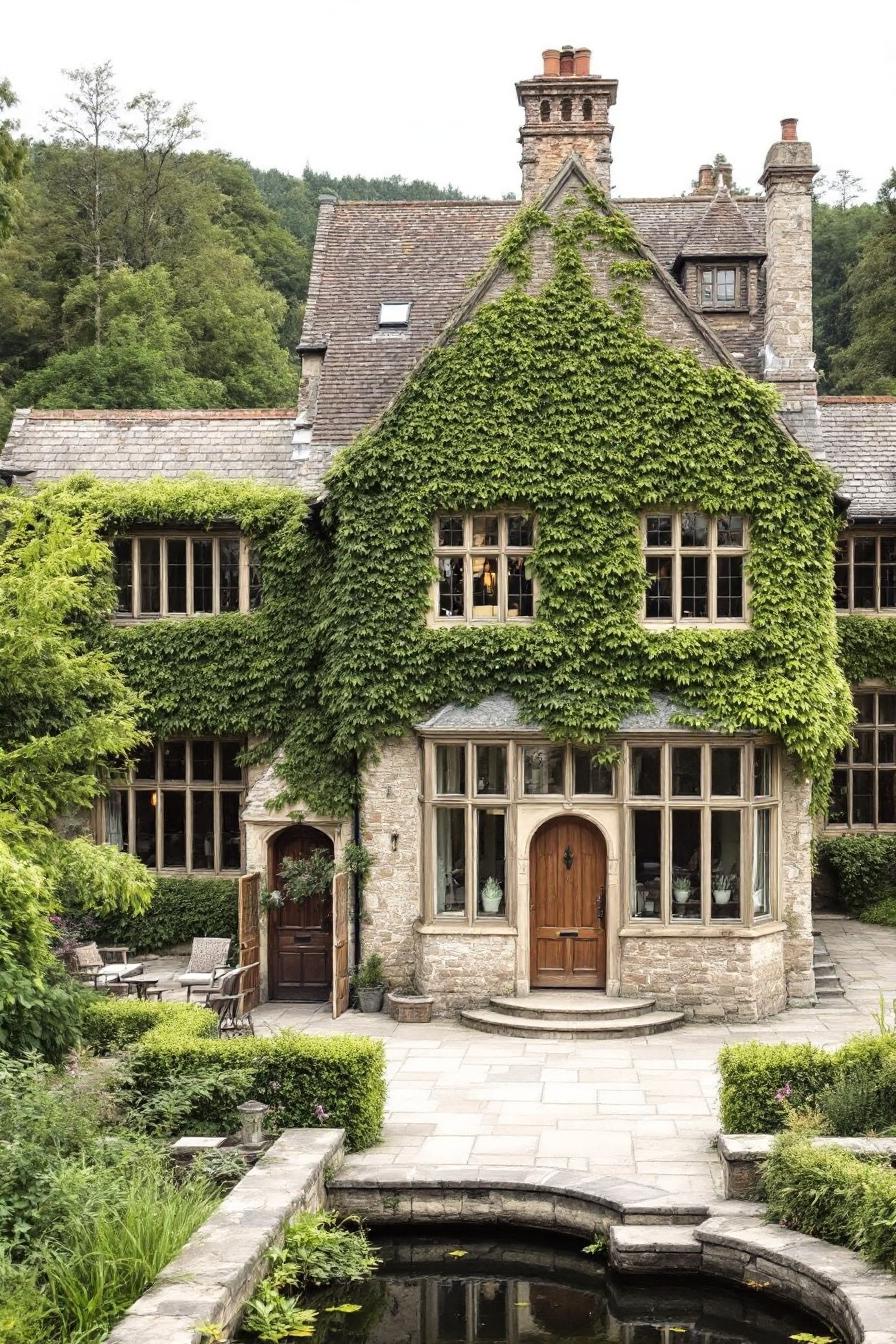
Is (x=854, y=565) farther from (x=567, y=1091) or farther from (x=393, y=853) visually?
(x=567, y=1091)

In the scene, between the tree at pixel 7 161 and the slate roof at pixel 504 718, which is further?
the tree at pixel 7 161

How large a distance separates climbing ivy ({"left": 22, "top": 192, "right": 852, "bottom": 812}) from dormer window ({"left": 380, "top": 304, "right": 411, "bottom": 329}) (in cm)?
447

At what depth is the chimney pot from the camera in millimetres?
25359

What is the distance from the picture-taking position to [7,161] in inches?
1027

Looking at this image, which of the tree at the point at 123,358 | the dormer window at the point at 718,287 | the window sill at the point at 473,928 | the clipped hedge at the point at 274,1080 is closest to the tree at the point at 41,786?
the clipped hedge at the point at 274,1080

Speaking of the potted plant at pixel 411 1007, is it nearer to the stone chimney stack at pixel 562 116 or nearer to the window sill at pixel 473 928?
the window sill at pixel 473 928

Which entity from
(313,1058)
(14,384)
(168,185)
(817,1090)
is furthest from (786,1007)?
(168,185)

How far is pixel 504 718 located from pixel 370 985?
4222 millimetres

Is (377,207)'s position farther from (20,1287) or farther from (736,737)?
(20,1287)

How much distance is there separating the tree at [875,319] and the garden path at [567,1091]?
96.5 ft

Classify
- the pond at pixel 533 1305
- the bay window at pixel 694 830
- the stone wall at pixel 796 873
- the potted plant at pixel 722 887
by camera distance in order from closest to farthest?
the pond at pixel 533 1305
the bay window at pixel 694 830
the potted plant at pixel 722 887
the stone wall at pixel 796 873

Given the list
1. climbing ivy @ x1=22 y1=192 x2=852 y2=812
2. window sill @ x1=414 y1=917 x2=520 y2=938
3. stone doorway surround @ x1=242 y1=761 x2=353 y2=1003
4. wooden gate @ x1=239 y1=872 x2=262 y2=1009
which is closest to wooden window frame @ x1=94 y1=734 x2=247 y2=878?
stone doorway surround @ x1=242 y1=761 x2=353 y2=1003

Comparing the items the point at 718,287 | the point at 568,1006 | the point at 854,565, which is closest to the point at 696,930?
the point at 568,1006

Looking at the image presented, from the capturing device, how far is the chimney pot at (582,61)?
25.4 meters
